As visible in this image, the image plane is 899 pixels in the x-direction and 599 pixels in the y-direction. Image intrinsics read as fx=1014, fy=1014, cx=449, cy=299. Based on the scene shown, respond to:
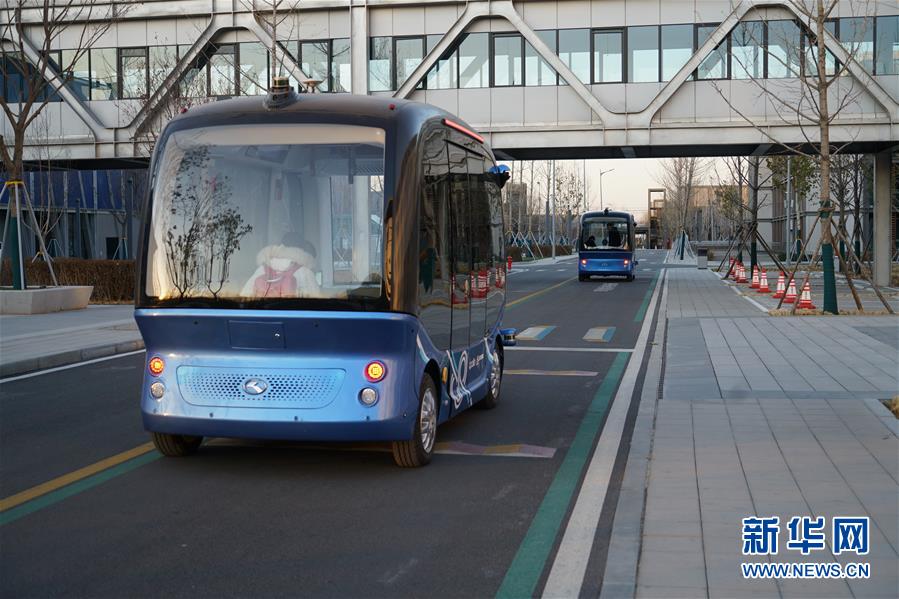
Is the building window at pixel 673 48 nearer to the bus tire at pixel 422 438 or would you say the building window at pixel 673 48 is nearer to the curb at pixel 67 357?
the curb at pixel 67 357

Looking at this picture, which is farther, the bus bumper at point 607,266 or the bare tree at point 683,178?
the bare tree at point 683,178

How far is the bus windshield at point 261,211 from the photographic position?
7227mm

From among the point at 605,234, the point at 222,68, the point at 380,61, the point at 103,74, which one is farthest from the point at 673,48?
the point at 103,74

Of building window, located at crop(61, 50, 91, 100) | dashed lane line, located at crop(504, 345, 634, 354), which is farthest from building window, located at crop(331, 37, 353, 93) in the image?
dashed lane line, located at crop(504, 345, 634, 354)

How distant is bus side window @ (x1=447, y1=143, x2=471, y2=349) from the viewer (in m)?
8.55

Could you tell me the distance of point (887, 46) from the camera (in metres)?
32.0

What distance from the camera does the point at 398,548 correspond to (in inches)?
223

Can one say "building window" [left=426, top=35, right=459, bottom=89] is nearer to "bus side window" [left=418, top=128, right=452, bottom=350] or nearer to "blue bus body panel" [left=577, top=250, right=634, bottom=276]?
"blue bus body panel" [left=577, top=250, right=634, bottom=276]

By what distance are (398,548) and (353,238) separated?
2.42m

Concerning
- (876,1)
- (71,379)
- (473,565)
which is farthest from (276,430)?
(876,1)

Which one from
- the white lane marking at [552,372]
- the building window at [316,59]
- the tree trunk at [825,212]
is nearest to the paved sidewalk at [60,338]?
the white lane marking at [552,372]

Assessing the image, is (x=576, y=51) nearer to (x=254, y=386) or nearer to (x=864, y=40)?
(x=864, y=40)

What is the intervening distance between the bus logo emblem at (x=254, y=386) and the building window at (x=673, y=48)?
28.7 metres

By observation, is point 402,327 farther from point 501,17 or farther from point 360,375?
point 501,17
